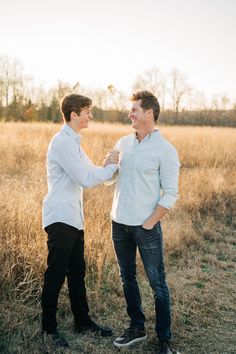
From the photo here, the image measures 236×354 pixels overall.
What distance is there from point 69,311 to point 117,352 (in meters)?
0.68

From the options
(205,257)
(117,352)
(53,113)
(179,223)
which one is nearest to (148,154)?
(117,352)

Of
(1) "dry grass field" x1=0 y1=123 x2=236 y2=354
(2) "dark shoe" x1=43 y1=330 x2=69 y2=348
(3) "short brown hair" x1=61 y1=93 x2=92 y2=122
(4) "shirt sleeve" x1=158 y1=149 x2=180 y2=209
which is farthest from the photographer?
(1) "dry grass field" x1=0 y1=123 x2=236 y2=354

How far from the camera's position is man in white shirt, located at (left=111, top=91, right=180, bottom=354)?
2.95 metres

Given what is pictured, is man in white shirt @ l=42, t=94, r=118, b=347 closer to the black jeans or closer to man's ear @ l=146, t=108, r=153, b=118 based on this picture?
the black jeans

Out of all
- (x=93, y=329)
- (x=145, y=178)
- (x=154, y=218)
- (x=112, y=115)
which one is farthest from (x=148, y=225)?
(x=112, y=115)

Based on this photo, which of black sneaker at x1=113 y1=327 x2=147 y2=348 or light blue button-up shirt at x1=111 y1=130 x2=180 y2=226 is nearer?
light blue button-up shirt at x1=111 y1=130 x2=180 y2=226

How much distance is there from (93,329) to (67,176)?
4.32ft

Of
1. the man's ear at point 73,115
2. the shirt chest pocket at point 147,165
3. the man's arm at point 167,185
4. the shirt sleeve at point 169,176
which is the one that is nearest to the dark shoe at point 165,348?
the man's arm at point 167,185

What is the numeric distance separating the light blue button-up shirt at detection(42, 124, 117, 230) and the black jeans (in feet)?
0.28

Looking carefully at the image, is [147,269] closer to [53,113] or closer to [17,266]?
[17,266]

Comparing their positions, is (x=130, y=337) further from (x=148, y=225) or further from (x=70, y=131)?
(x=70, y=131)

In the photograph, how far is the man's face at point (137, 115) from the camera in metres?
2.95

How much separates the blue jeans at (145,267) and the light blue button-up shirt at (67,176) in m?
0.37

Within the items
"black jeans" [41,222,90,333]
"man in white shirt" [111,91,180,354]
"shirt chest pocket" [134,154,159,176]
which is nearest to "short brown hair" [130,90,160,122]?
"man in white shirt" [111,91,180,354]
